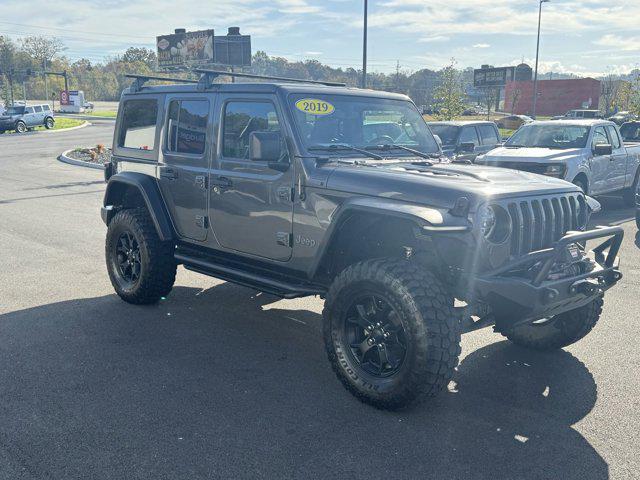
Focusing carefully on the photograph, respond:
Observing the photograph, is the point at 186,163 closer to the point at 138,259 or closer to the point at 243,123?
the point at 243,123

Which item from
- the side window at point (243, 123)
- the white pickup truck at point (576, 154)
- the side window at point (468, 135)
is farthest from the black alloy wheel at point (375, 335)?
the side window at point (468, 135)

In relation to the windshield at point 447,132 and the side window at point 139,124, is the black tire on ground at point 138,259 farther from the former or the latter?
the windshield at point 447,132

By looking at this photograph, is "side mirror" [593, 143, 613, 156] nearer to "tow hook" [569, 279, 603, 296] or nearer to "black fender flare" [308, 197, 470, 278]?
"tow hook" [569, 279, 603, 296]

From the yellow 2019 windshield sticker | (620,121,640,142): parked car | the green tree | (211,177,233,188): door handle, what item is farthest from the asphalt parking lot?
the green tree

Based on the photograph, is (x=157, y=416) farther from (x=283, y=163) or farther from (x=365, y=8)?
(x=365, y=8)

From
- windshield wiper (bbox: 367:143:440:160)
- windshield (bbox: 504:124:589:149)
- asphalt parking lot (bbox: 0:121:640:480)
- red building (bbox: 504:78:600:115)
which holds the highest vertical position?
red building (bbox: 504:78:600:115)

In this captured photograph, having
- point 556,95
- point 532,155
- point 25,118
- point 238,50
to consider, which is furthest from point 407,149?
point 556,95

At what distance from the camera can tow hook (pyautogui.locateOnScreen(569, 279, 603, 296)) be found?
384cm

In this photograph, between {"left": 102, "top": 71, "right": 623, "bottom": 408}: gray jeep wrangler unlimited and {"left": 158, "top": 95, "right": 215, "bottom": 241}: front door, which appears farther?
{"left": 158, "top": 95, "right": 215, "bottom": 241}: front door

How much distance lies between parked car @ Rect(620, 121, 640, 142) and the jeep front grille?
12677 millimetres

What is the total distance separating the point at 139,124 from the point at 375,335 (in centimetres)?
349

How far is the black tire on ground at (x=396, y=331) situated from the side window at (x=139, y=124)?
2.82m

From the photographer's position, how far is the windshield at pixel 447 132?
44.5 feet

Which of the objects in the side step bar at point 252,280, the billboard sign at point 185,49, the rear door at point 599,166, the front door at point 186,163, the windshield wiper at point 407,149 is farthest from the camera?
the billboard sign at point 185,49
